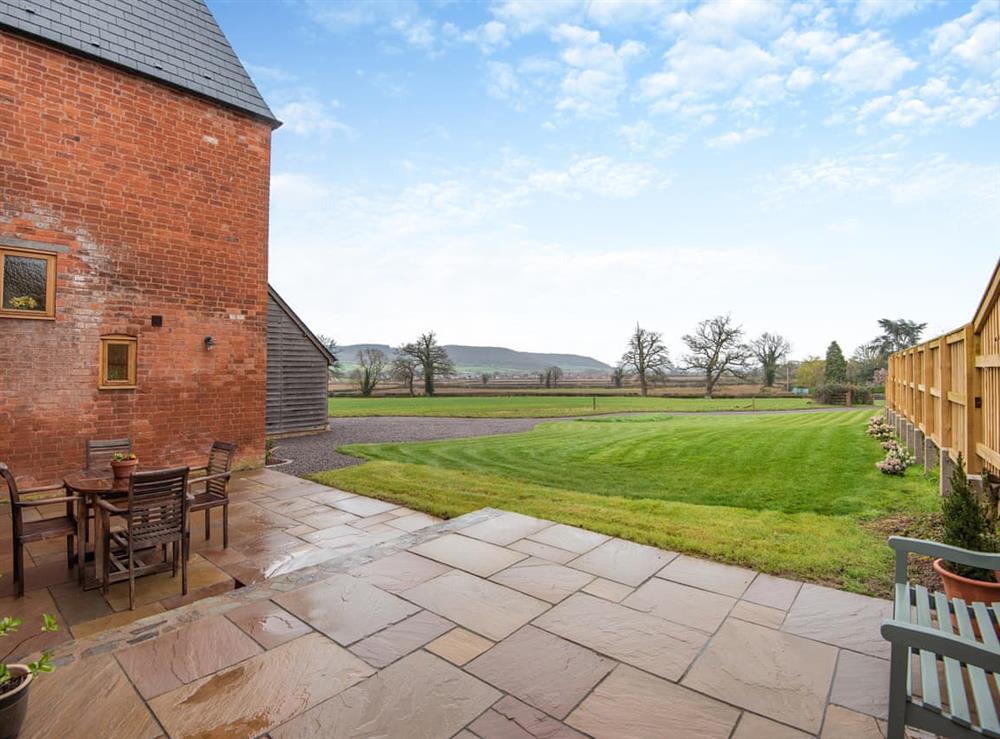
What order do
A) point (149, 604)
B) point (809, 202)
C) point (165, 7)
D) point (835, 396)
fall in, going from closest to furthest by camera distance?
1. point (149, 604)
2. point (165, 7)
3. point (809, 202)
4. point (835, 396)

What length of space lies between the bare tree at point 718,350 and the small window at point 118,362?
41.0 m

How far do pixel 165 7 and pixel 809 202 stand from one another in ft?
50.6

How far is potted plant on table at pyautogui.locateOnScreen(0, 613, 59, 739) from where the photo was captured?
5.79ft

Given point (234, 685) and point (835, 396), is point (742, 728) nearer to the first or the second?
point (234, 685)

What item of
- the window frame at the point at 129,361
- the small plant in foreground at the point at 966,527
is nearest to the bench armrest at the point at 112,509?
the window frame at the point at 129,361

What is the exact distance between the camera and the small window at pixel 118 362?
6.67 meters

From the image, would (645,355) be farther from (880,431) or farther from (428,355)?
(880,431)

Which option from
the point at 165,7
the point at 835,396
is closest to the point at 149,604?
the point at 165,7

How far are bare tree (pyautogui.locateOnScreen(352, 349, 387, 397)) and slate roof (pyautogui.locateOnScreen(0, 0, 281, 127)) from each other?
27.9 m

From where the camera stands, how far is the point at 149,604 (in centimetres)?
340

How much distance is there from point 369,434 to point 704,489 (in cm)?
1079

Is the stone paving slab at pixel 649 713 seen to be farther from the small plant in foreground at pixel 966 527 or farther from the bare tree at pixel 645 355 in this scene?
the bare tree at pixel 645 355

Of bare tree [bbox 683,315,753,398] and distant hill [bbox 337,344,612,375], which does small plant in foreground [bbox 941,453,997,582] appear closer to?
bare tree [bbox 683,315,753,398]

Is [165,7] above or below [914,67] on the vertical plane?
above
